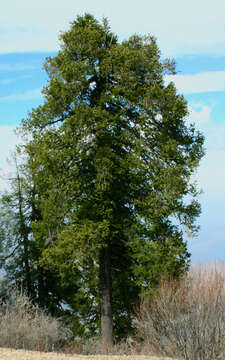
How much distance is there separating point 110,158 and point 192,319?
8.60m

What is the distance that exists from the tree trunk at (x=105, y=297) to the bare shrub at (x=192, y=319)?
600 centimetres

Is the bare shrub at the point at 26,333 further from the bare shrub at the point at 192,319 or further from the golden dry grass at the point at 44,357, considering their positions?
the bare shrub at the point at 192,319

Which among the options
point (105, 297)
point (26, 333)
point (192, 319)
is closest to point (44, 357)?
point (192, 319)

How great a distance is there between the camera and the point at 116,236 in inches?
781

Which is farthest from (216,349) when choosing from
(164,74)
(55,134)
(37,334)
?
(164,74)

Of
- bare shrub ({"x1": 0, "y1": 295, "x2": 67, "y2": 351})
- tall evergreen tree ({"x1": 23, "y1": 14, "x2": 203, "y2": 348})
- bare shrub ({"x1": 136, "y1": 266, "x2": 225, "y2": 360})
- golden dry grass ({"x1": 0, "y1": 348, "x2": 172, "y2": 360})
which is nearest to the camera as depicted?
golden dry grass ({"x1": 0, "y1": 348, "x2": 172, "y2": 360})

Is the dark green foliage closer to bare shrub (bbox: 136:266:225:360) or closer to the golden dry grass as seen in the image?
bare shrub (bbox: 136:266:225:360)

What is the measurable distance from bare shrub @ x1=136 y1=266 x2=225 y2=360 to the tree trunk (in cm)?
600

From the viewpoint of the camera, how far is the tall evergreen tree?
61.4 ft

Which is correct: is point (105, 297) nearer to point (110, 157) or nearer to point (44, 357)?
point (110, 157)

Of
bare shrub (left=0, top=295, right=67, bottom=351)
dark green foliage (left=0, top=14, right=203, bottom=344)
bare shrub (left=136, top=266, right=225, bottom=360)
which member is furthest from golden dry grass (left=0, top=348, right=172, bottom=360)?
dark green foliage (left=0, top=14, right=203, bottom=344)

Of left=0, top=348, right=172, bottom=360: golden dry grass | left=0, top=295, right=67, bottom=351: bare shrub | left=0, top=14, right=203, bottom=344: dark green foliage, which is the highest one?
left=0, top=14, right=203, bottom=344: dark green foliage

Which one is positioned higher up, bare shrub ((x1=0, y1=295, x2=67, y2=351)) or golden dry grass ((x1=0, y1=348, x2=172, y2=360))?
bare shrub ((x1=0, y1=295, x2=67, y2=351))

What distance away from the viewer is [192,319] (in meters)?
12.1
